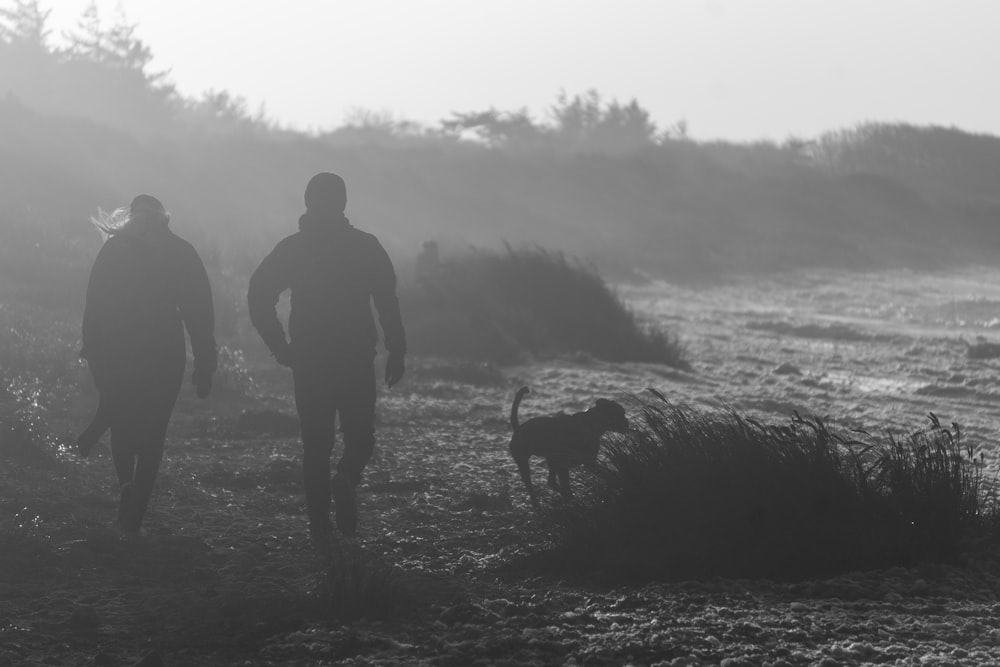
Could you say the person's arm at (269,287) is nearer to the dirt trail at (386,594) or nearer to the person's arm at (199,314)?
the person's arm at (199,314)

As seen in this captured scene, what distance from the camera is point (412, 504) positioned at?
8484 millimetres

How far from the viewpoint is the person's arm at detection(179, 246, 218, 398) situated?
766 centimetres

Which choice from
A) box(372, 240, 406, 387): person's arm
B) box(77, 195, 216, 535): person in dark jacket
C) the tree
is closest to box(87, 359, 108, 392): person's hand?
box(77, 195, 216, 535): person in dark jacket

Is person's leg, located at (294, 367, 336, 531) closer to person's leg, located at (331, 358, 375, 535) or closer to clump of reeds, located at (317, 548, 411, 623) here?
person's leg, located at (331, 358, 375, 535)

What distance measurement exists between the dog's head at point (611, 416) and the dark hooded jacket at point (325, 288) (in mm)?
1290

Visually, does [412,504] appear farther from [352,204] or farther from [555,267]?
[352,204]

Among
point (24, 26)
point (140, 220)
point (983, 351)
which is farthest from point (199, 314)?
point (24, 26)

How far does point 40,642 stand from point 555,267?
49.3ft

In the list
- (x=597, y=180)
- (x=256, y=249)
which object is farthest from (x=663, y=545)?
(x=597, y=180)

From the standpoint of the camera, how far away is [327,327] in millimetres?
7391

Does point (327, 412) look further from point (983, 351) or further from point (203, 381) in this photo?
point (983, 351)

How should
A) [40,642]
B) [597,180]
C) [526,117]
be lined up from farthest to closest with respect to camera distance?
[526,117] < [597,180] < [40,642]

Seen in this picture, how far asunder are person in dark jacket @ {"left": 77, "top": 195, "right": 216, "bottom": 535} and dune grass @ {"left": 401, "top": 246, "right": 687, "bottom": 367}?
9.33 meters

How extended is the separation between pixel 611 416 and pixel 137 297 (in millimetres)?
2791
